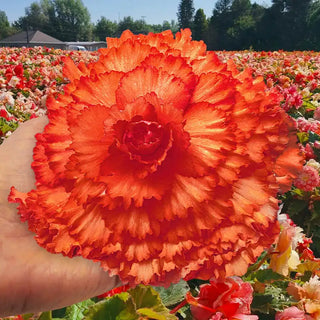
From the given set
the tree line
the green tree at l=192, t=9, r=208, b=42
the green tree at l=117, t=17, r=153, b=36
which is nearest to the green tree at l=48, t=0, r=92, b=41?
the tree line

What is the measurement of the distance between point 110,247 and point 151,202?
0.08 meters

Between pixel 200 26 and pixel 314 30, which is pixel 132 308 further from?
pixel 200 26

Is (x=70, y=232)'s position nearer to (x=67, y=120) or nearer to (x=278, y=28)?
(x=67, y=120)

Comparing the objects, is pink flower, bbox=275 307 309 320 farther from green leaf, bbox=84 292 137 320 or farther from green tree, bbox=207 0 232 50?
green tree, bbox=207 0 232 50

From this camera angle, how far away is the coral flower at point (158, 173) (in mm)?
468

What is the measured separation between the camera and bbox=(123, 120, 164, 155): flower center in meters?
0.48

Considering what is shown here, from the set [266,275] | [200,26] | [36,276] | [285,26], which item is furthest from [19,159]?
[200,26]

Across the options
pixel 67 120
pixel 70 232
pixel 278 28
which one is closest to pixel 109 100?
pixel 67 120

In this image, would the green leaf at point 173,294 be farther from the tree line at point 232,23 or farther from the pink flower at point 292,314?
the tree line at point 232,23

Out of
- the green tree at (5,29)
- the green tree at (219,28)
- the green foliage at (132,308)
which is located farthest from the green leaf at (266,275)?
the green tree at (5,29)

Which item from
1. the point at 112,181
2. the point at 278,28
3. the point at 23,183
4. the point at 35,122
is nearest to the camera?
the point at 112,181

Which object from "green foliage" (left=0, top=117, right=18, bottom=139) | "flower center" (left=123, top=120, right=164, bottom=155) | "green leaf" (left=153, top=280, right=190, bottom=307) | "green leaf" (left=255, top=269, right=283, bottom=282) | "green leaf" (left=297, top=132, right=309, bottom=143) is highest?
"flower center" (left=123, top=120, right=164, bottom=155)

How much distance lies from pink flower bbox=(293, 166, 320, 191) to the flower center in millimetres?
1828

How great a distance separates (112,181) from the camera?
466 millimetres
